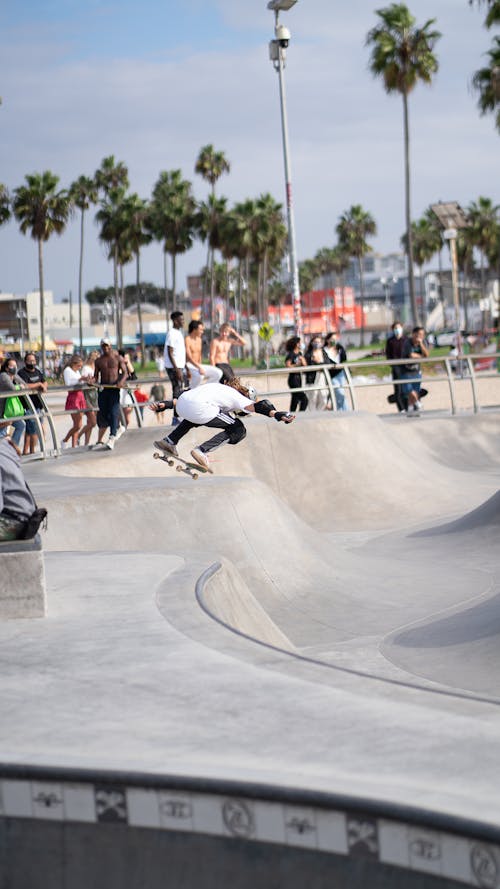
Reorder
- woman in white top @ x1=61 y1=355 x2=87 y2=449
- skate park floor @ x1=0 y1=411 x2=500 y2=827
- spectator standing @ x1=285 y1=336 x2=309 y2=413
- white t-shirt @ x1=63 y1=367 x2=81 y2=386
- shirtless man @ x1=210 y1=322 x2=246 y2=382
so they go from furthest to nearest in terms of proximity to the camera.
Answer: spectator standing @ x1=285 y1=336 x2=309 y2=413 < white t-shirt @ x1=63 y1=367 x2=81 y2=386 < woman in white top @ x1=61 y1=355 x2=87 y2=449 < shirtless man @ x1=210 y1=322 x2=246 y2=382 < skate park floor @ x1=0 y1=411 x2=500 y2=827

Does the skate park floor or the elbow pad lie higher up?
the elbow pad

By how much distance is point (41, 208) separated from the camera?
63031 millimetres

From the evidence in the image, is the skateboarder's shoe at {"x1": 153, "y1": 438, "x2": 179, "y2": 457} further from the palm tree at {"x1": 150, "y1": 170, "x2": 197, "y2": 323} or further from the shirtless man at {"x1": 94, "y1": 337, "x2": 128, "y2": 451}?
the palm tree at {"x1": 150, "y1": 170, "x2": 197, "y2": 323}

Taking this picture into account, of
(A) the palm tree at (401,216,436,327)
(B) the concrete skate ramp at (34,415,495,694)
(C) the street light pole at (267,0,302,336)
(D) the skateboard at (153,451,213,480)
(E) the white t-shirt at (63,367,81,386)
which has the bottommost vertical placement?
(B) the concrete skate ramp at (34,415,495,694)

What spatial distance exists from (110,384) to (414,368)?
6843 millimetres

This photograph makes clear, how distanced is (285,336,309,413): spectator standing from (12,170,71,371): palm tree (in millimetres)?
45803

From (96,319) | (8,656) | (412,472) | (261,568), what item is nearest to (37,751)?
(8,656)

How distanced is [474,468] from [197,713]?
1501 centimetres

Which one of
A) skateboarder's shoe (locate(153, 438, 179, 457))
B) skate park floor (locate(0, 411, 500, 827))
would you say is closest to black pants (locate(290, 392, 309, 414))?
skate park floor (locate(0, 411, 500, 827))

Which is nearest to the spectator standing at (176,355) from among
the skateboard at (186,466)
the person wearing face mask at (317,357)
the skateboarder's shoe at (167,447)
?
the skateboard at (186,466)

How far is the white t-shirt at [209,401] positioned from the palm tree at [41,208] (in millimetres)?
53569

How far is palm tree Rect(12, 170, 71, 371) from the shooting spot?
62.5 meters

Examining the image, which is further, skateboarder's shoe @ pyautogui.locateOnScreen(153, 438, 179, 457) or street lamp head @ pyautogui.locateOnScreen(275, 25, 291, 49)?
street lamp head @ pyautogui.locateOnScreen(275, 25, 291, 49)

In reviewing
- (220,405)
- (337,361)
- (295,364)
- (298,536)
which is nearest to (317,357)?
(295,364)
